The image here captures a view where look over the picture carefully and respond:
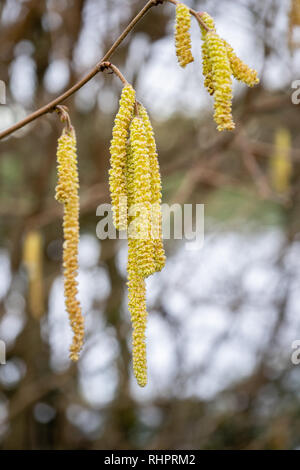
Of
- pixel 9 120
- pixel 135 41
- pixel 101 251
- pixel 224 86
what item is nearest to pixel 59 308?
pixel 101 251

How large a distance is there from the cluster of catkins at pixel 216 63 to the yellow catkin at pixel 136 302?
5.7 inches

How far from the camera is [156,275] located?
3.10m

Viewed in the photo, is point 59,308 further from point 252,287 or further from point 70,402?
point 252,287

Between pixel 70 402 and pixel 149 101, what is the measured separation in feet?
5.71

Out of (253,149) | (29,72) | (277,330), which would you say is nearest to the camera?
(253,149)

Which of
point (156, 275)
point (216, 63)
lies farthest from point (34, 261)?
point (216, 63)

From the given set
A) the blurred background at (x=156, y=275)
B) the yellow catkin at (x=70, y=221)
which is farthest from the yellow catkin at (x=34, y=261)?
the yellow catkin at (x=70, y=221)

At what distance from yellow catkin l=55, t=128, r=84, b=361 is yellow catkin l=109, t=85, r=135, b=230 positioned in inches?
5.0

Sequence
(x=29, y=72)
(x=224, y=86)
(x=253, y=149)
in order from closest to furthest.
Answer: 1. (x=224, y=86)
2. (x=253, y=149)
3. (x=29, y=72)

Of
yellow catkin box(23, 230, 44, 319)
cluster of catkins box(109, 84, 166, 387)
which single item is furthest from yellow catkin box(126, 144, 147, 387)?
yellow catkin box(23, 230, 44, 319)

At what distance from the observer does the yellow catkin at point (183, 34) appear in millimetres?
748

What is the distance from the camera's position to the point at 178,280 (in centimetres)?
282

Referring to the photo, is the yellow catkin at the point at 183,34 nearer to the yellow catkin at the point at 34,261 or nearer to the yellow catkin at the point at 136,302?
the yellow catkin at the point at 136,302

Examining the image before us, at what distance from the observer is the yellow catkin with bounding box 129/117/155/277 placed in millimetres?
731
